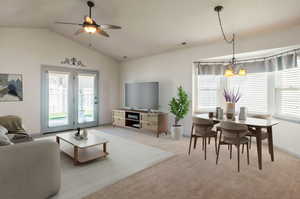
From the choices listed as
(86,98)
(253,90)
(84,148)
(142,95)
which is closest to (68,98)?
(86,98)

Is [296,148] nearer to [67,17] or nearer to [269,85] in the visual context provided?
[269,85]

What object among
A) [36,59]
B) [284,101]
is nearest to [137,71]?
[36,59]

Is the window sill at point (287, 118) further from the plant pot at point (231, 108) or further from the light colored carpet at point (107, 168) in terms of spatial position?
the light colored carpet at point (107, 168)

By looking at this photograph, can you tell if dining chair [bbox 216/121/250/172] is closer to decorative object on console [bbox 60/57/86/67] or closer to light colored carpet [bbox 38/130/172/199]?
light colored carpet [bbox 38/130/172/199]

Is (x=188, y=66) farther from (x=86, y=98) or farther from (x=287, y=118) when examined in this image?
(x=86, y=98)

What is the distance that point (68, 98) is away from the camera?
5.49 metres

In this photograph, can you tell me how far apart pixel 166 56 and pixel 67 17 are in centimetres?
291

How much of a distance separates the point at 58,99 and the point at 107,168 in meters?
3.58

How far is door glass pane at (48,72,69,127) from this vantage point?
5.21 m

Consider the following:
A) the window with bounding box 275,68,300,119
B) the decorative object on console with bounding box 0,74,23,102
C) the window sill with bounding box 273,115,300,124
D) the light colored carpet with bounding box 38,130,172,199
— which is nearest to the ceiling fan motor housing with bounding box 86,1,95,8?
the decorative object on console with bounding box 0,74,23,102

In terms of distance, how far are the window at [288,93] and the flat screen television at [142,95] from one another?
3077 mm

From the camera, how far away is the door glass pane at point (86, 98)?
19.0 ft

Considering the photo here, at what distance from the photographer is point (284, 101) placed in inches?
149

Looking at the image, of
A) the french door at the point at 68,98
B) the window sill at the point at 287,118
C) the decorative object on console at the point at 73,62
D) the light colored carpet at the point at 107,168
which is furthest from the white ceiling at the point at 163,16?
the light colored carpet at the point at 107,168
